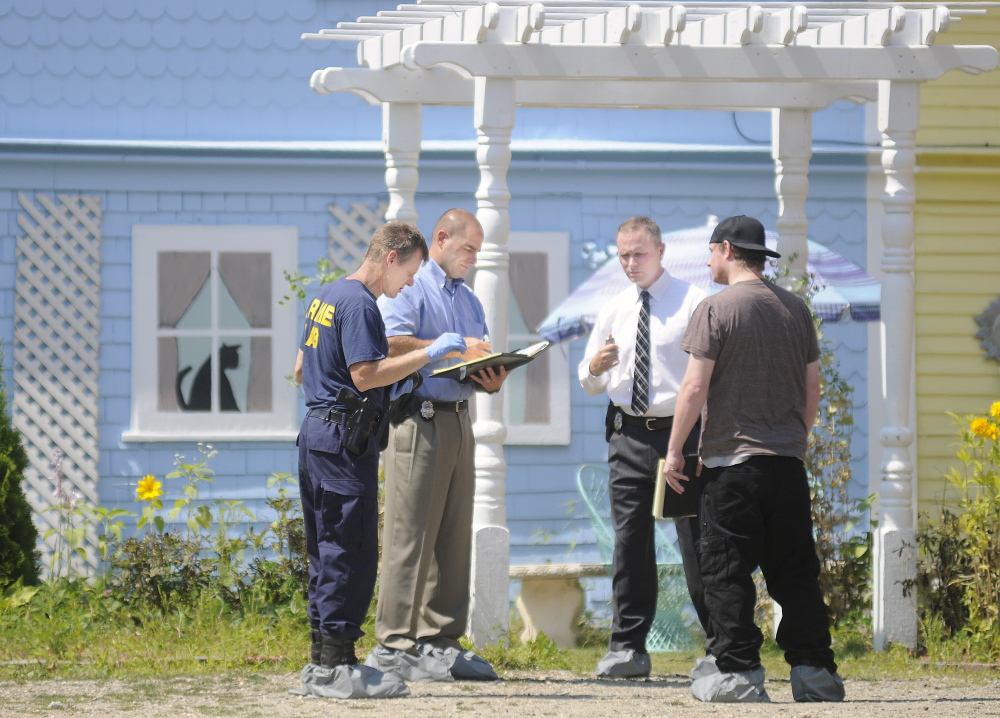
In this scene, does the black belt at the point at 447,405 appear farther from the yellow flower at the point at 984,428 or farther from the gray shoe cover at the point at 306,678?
the yellow flower at the point at 984,428

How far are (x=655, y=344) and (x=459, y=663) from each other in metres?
1.51

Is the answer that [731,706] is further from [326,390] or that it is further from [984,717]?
[326,390]

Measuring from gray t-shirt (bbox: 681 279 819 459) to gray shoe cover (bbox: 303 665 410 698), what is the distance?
1409mm

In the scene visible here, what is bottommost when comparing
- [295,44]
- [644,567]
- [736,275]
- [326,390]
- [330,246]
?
[644,567]

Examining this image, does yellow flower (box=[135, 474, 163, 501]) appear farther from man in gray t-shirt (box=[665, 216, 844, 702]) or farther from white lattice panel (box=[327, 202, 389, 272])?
man in gray t-shirt (box=[665, 216, 844, 702])

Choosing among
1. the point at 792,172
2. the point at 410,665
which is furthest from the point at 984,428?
the point at 410,665

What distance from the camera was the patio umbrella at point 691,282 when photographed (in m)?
7.53

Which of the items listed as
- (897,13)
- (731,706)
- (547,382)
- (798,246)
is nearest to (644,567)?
(731,706)

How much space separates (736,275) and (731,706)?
155 cm

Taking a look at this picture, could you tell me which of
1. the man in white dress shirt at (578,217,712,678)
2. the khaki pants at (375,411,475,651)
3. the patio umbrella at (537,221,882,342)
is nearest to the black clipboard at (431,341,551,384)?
the khaki pants at (375,411,475,651)

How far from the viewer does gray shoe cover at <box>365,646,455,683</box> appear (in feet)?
16.5

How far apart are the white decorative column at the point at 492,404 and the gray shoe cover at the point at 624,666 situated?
57 cm

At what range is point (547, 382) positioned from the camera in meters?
9.23

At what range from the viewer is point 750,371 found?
463cm
